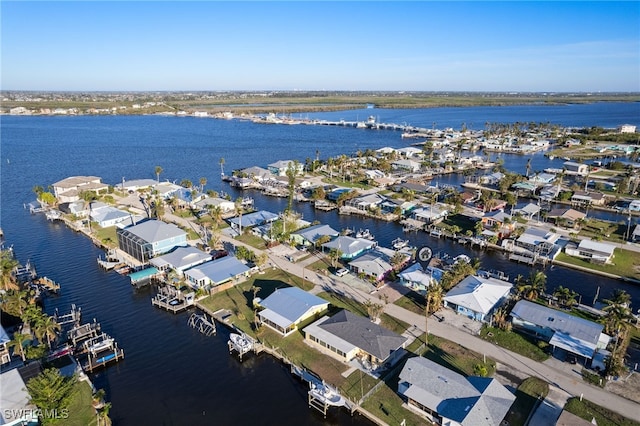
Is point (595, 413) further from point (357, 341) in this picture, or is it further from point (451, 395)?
point (357, 341)

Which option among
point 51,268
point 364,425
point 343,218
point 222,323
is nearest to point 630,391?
point 364,425

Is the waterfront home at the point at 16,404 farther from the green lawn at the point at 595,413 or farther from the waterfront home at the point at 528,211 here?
the waterfront home at the point at 528,211

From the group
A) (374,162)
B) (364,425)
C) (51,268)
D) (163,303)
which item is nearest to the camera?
(364,425)

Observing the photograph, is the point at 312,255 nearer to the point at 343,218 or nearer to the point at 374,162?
the point at 343,218

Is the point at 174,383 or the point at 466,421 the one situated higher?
the point at 466,421

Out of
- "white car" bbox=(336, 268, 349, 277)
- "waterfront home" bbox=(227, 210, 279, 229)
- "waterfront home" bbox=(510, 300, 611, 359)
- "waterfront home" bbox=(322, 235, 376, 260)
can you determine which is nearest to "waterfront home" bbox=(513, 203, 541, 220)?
"waterfront home" bbox=(322, 235, 376, 260)

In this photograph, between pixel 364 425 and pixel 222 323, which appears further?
pixel 222 323

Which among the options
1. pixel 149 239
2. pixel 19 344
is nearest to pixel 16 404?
pixel 19 344
